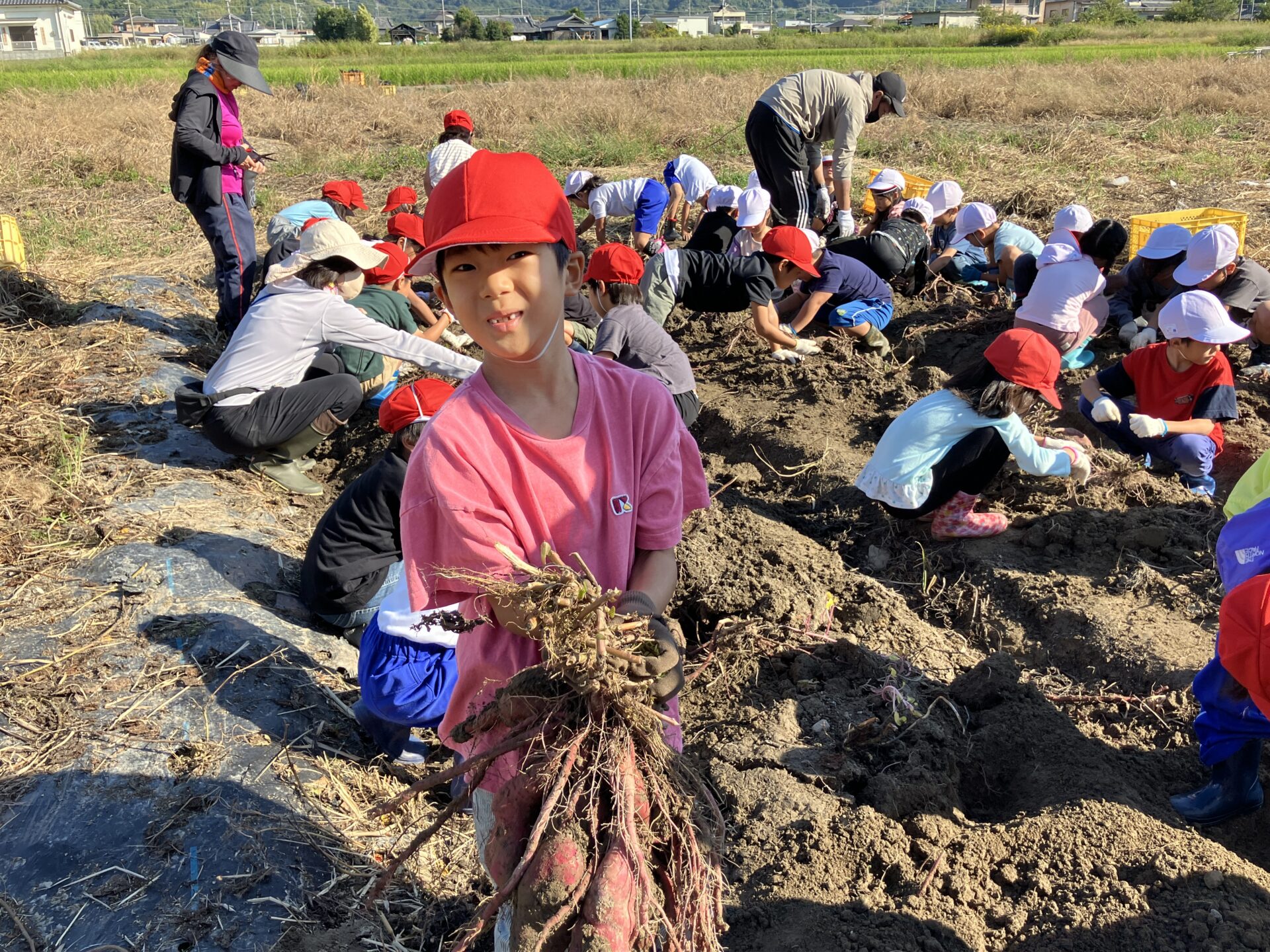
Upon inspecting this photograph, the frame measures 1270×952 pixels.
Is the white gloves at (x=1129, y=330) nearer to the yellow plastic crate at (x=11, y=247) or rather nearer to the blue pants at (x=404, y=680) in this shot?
the blue pants at (x=404, y=680)

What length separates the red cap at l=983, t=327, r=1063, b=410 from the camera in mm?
3885

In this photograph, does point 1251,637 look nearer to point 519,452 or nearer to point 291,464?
point 519,452

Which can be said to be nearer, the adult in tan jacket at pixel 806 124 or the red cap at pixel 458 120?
the adult in tan jacket at pixel 806 124

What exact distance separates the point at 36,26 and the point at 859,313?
85072mm

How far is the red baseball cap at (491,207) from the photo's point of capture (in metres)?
1.46

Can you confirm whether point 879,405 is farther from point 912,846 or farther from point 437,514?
point 437,514

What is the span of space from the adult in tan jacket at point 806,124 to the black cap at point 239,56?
3514mm

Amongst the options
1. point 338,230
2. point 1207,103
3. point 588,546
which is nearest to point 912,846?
point 588,546

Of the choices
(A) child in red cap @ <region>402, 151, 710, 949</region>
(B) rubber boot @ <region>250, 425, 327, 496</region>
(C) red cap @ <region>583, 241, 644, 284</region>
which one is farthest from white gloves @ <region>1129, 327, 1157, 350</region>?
(A) child in red cap @ <region>402, 151, 710, 949</region>

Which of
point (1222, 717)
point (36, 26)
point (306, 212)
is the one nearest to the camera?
point (1222, 717)

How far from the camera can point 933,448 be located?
4.10m

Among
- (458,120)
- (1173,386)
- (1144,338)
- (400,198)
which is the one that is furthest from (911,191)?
(400,198)

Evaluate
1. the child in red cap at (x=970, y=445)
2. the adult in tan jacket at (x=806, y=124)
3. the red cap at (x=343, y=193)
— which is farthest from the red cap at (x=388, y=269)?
the child in red cap at (x=970, y=445)

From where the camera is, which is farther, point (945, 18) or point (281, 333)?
point (945, 18)
